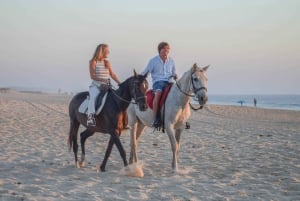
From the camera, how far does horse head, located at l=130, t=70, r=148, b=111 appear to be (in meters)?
6.94

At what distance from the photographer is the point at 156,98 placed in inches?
319

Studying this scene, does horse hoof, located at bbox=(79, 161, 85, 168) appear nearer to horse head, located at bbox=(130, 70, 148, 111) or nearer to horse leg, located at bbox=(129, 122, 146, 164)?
horse leg, located at bbox=(129, 122, 146, 164)

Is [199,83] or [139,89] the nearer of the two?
[139,89]

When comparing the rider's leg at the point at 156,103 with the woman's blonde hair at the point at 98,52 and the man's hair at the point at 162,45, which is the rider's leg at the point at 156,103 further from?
the woman's blonde hair at the point at 98,52

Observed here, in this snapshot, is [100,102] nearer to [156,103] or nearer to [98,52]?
[98,52]

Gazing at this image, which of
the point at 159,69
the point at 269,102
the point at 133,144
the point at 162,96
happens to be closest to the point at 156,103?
the point at 162,96

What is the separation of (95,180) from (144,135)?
23.8 ft

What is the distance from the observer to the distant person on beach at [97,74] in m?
7.82

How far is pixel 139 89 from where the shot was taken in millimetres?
7039

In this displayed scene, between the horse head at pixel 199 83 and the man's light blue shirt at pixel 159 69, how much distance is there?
0.83 metres

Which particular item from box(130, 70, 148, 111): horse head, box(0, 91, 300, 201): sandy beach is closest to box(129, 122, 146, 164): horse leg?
box(0, 91, 300, 201): sandy beach

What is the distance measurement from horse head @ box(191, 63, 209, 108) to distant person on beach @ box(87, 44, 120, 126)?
1.83 meters

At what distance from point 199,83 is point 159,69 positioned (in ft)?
3.89

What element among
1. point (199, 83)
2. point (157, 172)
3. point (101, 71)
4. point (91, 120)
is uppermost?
point (101, 71)
